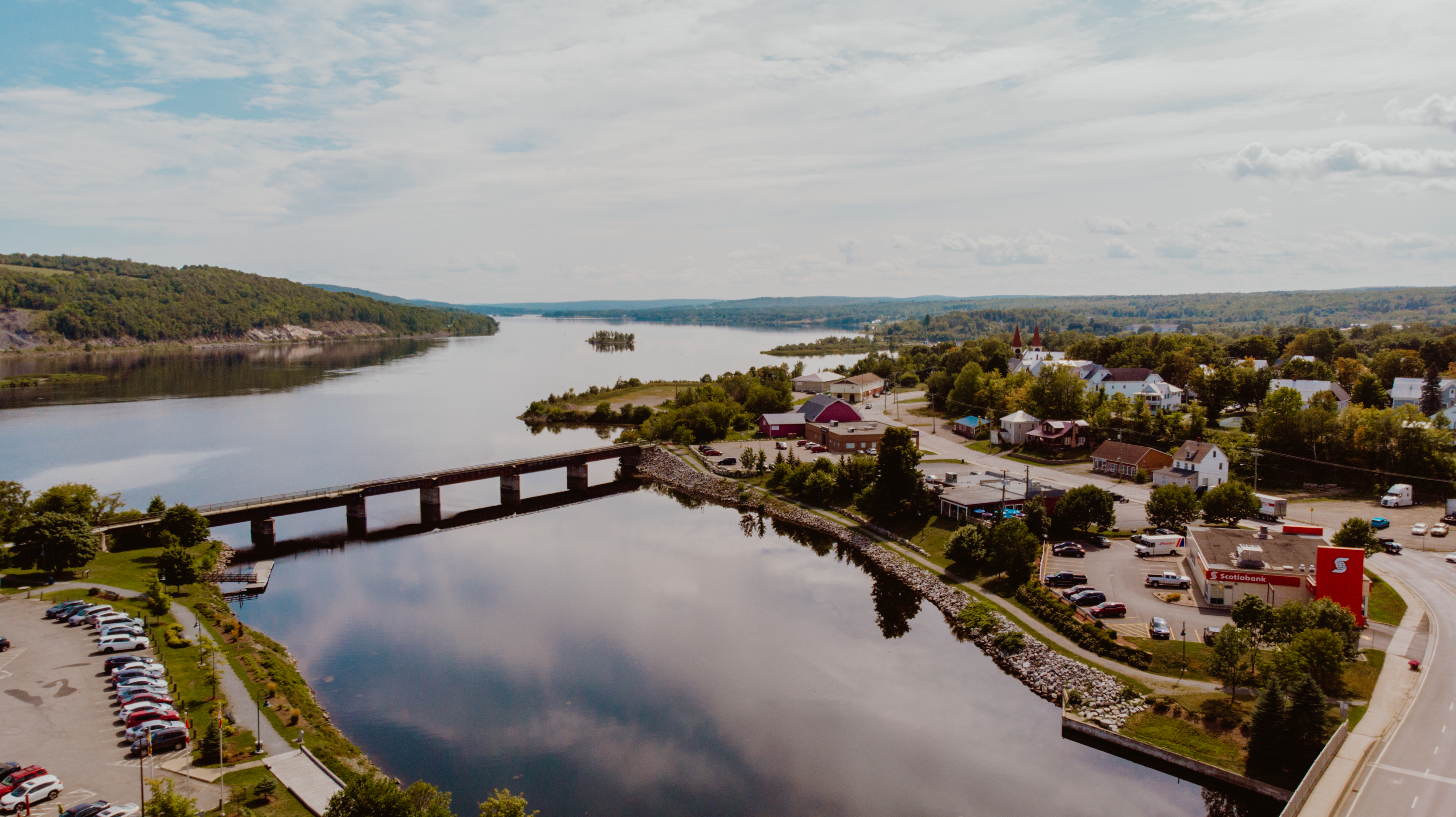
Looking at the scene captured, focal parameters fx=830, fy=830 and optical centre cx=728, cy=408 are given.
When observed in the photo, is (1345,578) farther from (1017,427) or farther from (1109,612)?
(1017,427)

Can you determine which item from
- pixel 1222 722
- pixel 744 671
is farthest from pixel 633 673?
pixel 1222 722

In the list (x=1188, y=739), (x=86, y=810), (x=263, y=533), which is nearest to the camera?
(x=86, y=810)

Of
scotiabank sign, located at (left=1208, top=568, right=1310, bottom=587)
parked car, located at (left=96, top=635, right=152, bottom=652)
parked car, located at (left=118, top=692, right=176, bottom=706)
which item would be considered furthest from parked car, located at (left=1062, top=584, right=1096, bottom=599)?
parked car, located at (left=96, top=635, right=152, bottom=652)

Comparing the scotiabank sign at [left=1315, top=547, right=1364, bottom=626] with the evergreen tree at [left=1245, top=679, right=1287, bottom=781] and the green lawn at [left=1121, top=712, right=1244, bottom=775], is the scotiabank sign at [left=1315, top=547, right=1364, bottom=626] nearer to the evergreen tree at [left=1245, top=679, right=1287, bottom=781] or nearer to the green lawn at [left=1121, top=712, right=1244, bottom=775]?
the evergreen tree at [left=1245, top=679, right=1287, bottom=781]

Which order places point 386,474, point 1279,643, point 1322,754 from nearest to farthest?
1. point 1322,754
2. point 1279,643
3. point 386,474

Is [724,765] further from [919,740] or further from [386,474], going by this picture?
[386,474]

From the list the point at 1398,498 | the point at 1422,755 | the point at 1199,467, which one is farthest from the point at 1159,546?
the point at 1398,498
